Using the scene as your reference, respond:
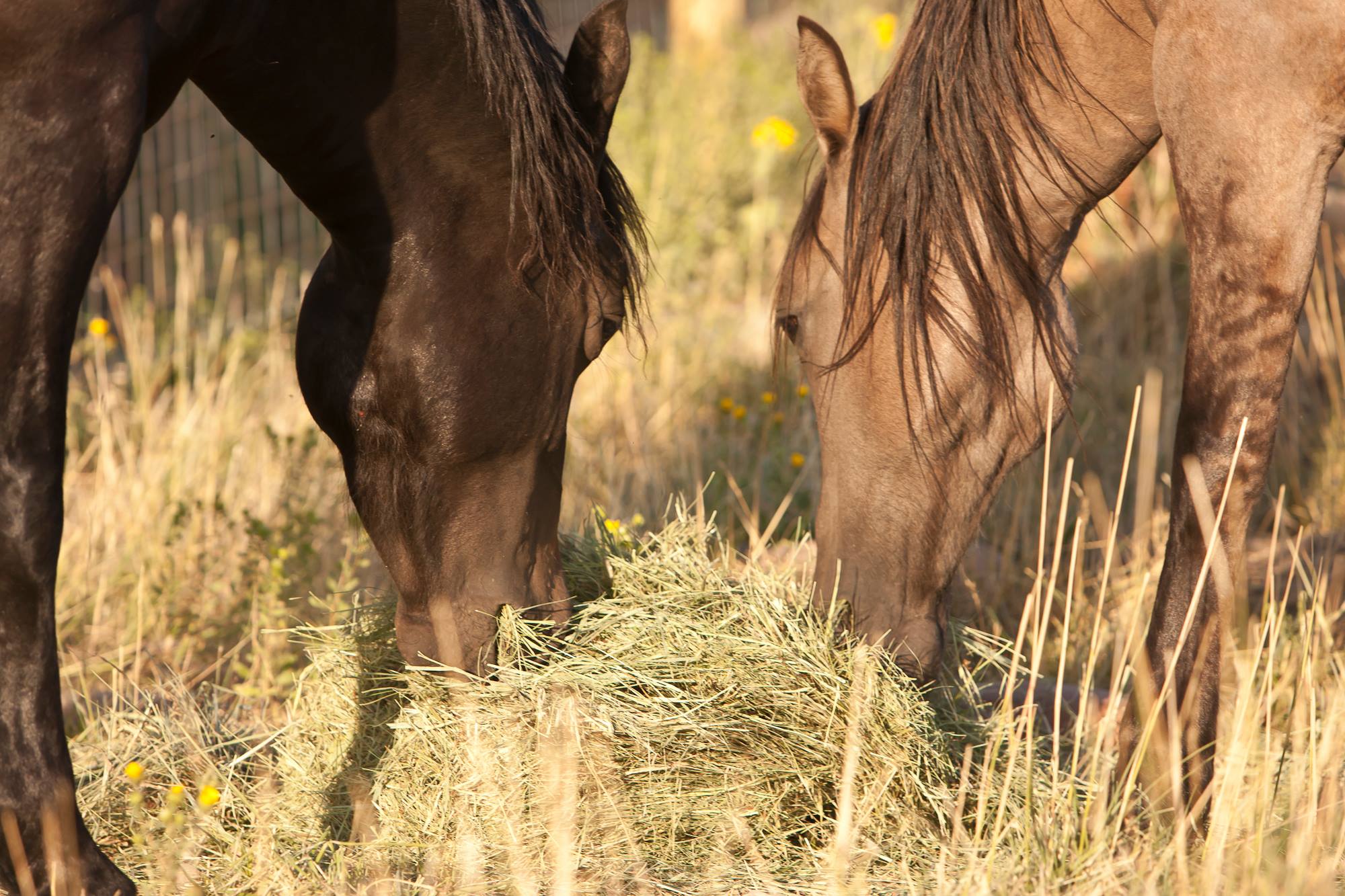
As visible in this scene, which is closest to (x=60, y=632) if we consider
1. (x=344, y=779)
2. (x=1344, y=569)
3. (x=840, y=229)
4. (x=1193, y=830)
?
(x=344, y=779)

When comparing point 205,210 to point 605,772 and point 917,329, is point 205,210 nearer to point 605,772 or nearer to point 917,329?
point 917,329

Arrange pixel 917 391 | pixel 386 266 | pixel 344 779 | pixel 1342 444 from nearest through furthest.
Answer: pixel 386 266 → pixel 344 779 → pixel 917 391 → pixel 1342 444

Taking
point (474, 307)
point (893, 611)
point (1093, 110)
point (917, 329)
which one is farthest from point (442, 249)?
point (1093, 110)

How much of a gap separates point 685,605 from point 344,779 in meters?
0.77

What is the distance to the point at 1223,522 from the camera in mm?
2424

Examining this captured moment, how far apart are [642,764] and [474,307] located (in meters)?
0.91

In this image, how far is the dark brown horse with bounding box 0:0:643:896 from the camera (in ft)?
7.32

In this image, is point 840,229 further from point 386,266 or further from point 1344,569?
point 1344,569

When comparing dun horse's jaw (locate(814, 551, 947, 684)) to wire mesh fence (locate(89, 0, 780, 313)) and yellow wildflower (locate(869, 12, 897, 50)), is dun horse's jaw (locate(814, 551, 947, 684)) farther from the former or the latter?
wire mesh fence (locate(89, 0, 780, 313))

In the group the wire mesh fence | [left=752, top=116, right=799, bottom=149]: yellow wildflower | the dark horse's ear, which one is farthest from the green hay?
the wire mesh fence

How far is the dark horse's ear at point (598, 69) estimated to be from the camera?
242 cm

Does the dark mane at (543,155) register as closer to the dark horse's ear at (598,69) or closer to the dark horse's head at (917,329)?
the dark horse's ear at (598,69)

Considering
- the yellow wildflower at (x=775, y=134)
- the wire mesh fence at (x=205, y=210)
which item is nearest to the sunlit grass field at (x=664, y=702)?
the yellow wildflower at (x=775, y=134)

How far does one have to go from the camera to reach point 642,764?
93.1 inches
